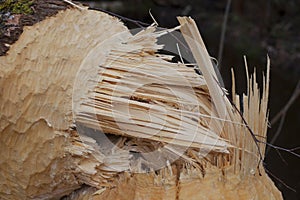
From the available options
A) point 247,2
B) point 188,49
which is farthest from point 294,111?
point 247,2

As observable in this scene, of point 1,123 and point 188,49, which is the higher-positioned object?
point 188,49

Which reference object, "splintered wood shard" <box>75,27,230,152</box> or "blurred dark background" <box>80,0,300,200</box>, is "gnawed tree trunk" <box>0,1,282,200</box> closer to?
"splintered wood shard" <box>75,27,230,152</box>

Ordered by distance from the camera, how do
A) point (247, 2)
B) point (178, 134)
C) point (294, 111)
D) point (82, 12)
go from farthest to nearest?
1. point (247, 2)
2. point (294, 111)
3. point (82, 12)
4. point (178, 134)

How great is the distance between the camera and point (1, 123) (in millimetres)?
949

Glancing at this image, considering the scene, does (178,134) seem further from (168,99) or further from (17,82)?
(17,82)

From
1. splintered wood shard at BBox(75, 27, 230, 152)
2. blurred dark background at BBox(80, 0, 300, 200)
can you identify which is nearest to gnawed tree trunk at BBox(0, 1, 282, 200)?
splintered wood shard at BBox(75, 27, 230, 152)

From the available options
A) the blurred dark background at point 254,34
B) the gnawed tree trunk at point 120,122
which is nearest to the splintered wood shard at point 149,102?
the gnawed tree trunk at point 120,122

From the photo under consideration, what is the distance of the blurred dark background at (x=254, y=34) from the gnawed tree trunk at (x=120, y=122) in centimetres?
118

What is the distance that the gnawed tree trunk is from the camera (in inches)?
35.7

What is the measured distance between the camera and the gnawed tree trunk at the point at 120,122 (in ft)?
2.97

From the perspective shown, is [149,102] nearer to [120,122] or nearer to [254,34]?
[120,122]

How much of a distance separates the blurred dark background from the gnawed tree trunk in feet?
3.88

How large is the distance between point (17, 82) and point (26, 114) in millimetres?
61

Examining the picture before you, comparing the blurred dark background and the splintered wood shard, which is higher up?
the blurred dark background
